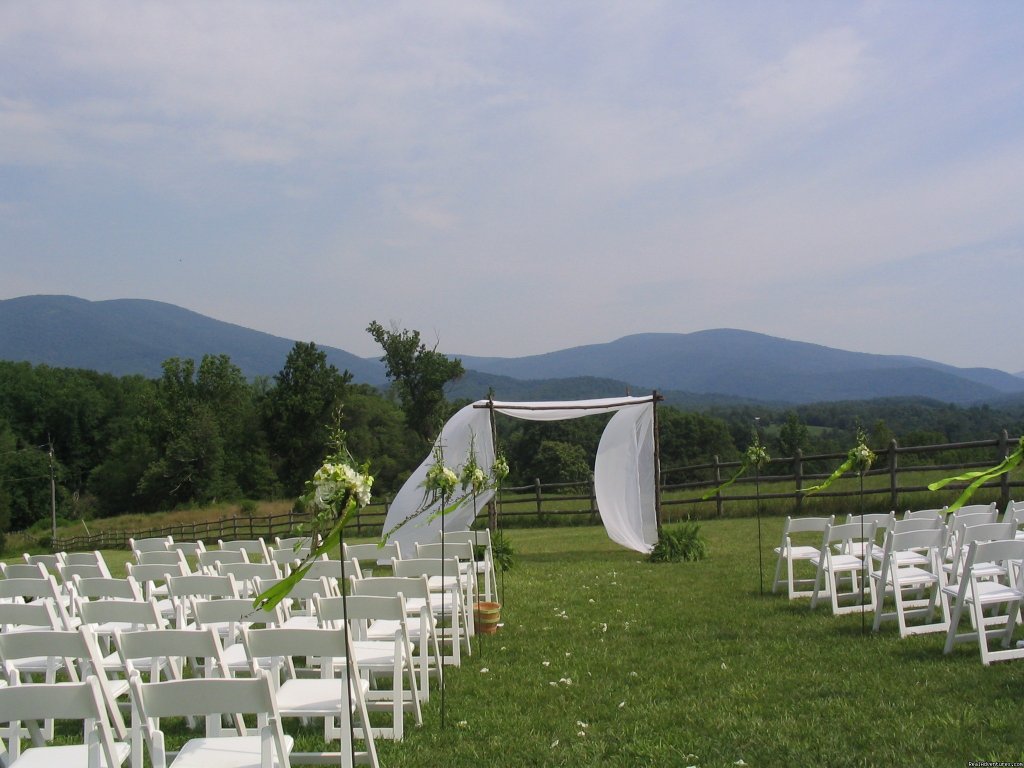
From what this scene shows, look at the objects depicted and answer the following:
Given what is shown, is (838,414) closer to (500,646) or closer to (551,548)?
(551,548)

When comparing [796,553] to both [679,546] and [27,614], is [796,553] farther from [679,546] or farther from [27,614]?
[27,614]

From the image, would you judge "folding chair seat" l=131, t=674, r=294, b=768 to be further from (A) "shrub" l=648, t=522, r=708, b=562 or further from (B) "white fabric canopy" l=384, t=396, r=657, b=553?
(A) "shrub" l=648, t=522, r=708, b=562

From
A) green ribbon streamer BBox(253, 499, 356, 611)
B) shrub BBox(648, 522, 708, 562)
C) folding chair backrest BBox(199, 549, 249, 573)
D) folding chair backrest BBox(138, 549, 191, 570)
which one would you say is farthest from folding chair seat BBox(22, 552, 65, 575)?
shrub BBox(648, 522, 708, 562)

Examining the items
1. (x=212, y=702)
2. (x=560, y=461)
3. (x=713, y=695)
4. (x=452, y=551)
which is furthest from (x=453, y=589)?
Answer: (x=560, y=461)

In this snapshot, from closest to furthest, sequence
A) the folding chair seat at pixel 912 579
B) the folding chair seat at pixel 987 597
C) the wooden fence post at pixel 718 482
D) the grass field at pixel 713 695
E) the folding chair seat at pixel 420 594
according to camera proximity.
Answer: the grass field at pixel 713 695
the folding chair seat at pixel 420 594
the folding chair seat at pixel 987 597
the folding chair seat at pixel 912 579
the wooden fence post at pixel 718 482

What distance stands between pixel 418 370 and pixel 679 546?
128 feet

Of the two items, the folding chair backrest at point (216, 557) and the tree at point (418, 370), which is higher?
the tree at point (418, 370)

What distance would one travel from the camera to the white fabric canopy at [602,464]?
519 inches

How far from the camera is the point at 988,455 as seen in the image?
62.7 ft

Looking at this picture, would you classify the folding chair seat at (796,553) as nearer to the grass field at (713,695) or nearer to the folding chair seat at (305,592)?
the grass field at (713,695)

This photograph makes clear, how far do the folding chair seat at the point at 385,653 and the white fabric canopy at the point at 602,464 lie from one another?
24.9ft


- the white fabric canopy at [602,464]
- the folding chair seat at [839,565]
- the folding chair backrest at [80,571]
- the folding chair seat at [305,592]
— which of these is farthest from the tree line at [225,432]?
the folding chair seat at [305,592]

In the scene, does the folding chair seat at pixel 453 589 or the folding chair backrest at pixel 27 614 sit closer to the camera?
the folding chair backrest at pixel 27 614

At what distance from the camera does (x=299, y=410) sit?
52.1 m
